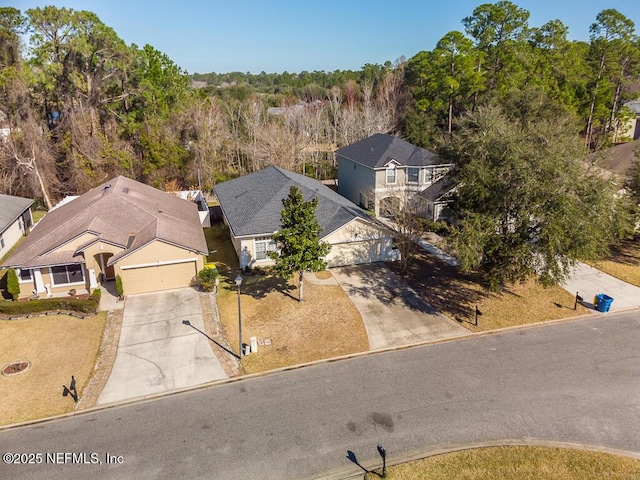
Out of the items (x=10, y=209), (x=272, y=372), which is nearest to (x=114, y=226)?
(x=10, y=209)

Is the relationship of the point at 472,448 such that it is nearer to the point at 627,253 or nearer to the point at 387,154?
the point at 627,253

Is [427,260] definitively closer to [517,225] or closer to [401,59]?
[517,225]

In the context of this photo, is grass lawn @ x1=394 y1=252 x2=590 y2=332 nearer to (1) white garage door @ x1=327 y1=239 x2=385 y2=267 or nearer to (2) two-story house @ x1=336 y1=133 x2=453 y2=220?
Answer: (1) white garage door @ x1=327 y1=239 x2=385 y2=267

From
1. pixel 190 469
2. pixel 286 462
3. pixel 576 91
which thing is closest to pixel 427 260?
A: pixel 286 462

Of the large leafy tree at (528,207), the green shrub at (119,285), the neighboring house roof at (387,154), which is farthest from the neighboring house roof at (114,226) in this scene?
the neighboring house roof at (387,154)

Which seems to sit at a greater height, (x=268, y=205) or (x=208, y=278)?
(x=268, y=205)

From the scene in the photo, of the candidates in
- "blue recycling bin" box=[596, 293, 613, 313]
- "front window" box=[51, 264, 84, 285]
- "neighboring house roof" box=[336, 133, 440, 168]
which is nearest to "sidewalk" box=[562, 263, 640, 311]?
"blue recycling bin" box=[596, 293, 613, 313]
